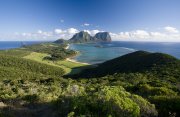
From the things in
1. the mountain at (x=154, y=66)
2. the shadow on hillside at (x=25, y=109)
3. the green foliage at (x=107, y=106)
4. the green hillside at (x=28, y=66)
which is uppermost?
the green foliage at (x=107, y=106)

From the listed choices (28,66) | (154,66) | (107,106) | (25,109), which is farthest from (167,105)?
(28,66)

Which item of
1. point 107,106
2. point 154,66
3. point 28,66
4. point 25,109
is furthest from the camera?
point 28,66

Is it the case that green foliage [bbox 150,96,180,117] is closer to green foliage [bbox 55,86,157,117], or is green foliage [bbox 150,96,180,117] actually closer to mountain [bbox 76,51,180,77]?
green foliage [bbox 55,86,157,117]

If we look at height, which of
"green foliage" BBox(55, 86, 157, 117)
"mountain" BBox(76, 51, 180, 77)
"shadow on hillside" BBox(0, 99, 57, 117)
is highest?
"green foliage" BBox(55, 86, 157, 117)

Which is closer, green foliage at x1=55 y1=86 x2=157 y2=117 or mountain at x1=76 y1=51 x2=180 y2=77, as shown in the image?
green foliage at x1=55 y1=86 x2=157 y2=117

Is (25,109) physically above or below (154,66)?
above

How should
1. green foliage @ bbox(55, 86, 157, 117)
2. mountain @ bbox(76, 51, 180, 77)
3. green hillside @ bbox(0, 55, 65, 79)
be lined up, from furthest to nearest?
1. green hillside @ bbox(0, 55, 65, 79)
2. mountain @ bbox(76, 51, 180, 77)
3. green foliage @ bbox(55, 86, 157, 117)

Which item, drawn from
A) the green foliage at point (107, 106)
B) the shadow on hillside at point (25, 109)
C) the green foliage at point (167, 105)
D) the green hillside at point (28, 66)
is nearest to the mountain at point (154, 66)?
the green hillside at point (28, 66)

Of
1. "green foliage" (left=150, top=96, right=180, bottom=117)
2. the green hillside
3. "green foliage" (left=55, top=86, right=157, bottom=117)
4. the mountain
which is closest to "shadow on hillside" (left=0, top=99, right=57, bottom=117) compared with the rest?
"green foliage" (left=55, top=86, right=157, bottom=117)

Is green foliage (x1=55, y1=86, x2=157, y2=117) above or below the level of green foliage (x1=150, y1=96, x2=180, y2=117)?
above

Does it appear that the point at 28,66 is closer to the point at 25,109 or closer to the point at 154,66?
the point at 154,66

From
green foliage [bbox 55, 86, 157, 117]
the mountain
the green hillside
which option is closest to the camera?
green foliage [bbox 55, 86, 157, 117]

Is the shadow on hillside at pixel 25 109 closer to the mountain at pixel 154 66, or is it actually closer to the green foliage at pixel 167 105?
the green foliage at pixel 167 105
